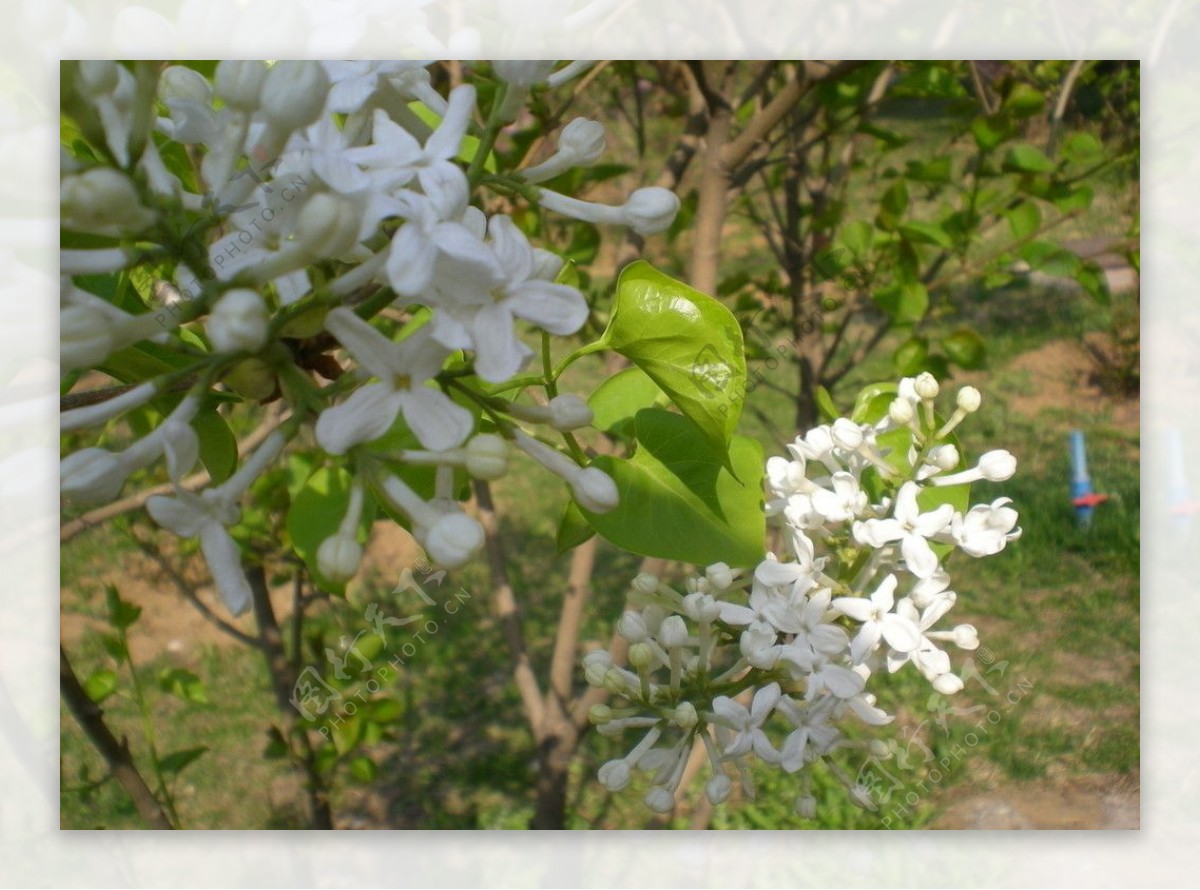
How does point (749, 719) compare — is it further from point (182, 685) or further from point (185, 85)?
point (182, 685)

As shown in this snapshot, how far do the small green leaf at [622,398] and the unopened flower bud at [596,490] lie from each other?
0.77 feet

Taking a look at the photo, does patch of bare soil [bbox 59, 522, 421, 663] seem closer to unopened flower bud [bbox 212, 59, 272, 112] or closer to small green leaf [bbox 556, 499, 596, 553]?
small green leaf [bbox 556, 499, 596, 553]

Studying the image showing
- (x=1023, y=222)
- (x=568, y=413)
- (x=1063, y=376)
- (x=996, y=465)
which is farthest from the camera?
(x=1063, y=376)

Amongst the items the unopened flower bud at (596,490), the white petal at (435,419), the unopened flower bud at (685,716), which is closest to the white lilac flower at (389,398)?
the white petal at (435,419)

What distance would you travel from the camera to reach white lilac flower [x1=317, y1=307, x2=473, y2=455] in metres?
0.51

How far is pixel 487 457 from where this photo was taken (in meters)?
0.53

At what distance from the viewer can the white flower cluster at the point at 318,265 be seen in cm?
48

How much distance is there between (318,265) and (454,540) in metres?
0.15

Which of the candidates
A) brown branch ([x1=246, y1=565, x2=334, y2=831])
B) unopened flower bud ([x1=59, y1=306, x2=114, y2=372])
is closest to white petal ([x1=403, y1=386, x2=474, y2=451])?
unopened flower bud ([x1=59, y1=306, x2=114, y2=372])

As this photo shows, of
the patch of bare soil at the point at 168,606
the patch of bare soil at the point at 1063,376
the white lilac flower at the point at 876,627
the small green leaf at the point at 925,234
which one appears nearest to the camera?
the white lilac flower at the point at 876,627

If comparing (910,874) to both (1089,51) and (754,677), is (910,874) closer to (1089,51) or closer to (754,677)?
(754,677)

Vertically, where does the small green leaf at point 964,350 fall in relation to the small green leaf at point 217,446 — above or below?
below

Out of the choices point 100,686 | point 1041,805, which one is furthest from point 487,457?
point 1041,805

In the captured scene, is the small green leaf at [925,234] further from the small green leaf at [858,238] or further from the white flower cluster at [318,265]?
the white flower cluster at [318,265]
